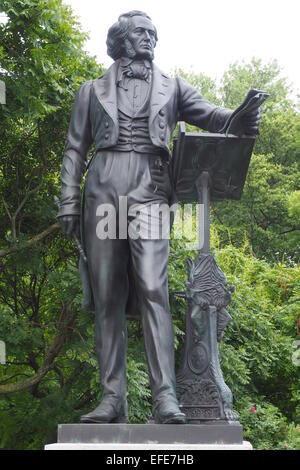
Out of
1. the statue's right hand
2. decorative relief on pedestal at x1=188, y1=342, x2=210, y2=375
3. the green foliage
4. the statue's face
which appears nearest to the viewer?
decorative relief on pedestal at x1=188, y1=342, x2=210, y2=375

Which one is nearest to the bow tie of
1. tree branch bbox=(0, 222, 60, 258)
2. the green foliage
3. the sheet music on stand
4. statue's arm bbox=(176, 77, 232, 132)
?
statue's arm bbox=(176, 77, 232, 132)

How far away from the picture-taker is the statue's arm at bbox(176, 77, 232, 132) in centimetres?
612

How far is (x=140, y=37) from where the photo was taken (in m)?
6.12

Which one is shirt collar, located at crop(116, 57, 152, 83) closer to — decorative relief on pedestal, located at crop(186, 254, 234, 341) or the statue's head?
the statue's head

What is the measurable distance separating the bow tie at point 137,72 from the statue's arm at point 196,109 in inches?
10.5

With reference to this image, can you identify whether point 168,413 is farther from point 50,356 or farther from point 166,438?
point 50,356

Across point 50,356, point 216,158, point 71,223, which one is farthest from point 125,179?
point 50,356

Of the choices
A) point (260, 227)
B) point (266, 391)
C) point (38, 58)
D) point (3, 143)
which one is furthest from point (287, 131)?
point (38, 58)

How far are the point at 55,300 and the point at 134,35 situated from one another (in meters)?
9.79

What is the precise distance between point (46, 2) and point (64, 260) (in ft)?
16.7

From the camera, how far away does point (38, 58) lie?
1261cm

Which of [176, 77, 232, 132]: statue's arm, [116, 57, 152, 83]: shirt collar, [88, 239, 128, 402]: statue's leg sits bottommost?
[88, 239, 128, 402]: statue's leg

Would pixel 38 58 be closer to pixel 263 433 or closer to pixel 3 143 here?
pixel 3 143

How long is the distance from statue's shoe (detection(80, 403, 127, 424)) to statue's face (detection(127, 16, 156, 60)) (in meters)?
2.68
